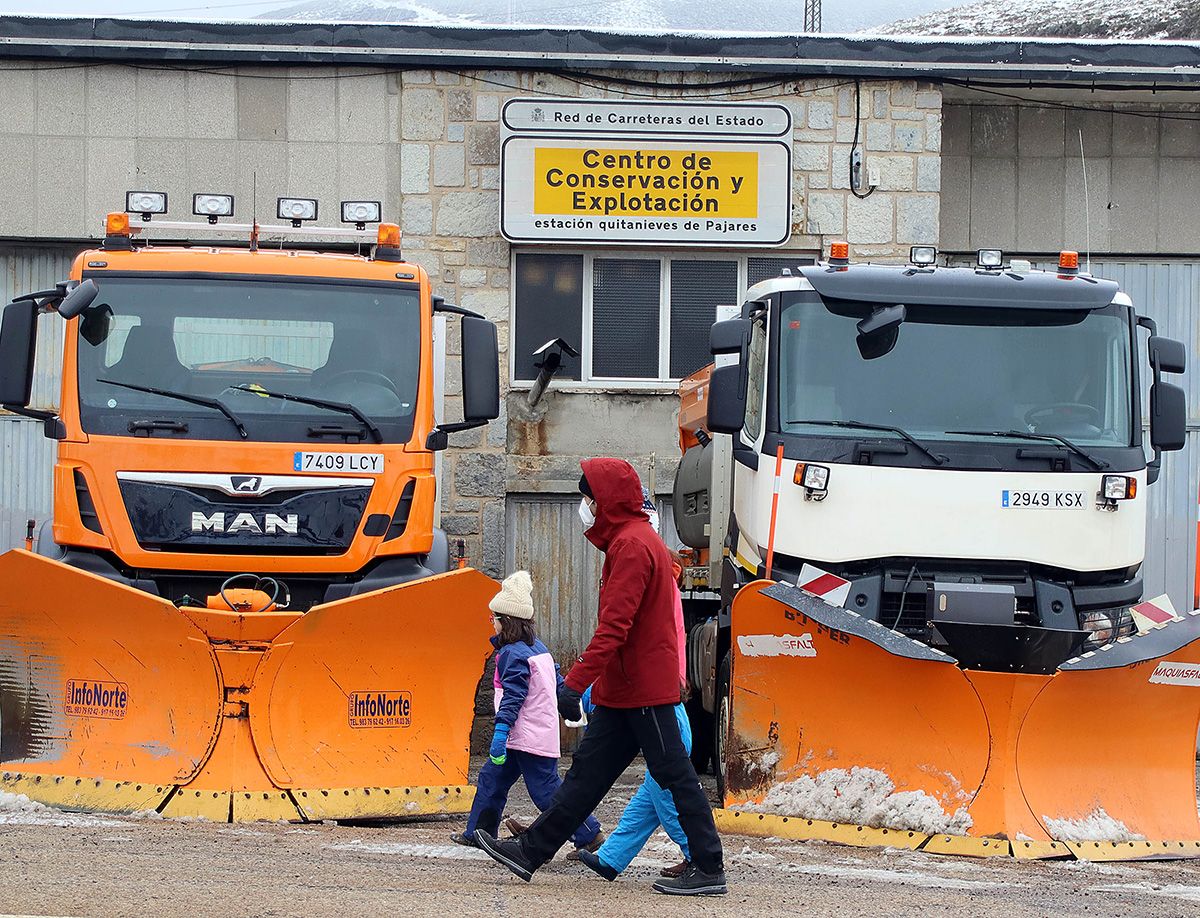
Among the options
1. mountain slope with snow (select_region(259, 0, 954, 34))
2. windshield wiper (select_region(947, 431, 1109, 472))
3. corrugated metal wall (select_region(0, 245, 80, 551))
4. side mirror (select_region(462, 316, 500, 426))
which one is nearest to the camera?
windshield wiper (select_region(947, 431, 1109, 472))

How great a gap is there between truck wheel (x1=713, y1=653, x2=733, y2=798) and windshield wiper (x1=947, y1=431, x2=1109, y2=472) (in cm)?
182

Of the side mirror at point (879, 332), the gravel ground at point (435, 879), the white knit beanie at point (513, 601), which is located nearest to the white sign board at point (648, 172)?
the side mirror at point (879, 332)

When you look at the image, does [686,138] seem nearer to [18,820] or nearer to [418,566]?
[418,566]

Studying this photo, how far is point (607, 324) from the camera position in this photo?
14.4 metres

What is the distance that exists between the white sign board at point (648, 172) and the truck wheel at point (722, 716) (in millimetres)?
5865

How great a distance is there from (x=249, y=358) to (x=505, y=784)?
2.84 m

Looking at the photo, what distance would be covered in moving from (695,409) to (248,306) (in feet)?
13.6

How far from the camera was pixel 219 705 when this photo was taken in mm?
7320

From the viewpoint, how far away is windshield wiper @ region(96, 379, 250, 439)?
8.27 metres

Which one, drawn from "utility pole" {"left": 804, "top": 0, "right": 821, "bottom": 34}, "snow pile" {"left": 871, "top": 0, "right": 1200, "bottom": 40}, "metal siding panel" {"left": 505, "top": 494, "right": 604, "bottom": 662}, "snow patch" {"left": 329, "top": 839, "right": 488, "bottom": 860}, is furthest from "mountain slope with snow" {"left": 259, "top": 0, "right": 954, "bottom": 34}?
"snow patch" {"left": 329, "top": 839, "right": 488, "bottom": 860}

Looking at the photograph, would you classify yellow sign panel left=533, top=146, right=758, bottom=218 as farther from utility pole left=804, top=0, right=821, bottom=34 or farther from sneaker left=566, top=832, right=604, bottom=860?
utility pole left=804, top=0, right=821, bottom=34

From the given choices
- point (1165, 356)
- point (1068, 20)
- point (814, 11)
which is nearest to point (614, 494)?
point (1165, 356)

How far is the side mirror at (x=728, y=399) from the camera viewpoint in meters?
8.98

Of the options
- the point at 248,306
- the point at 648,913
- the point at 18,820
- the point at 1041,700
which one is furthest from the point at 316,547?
the point at 1041,700
